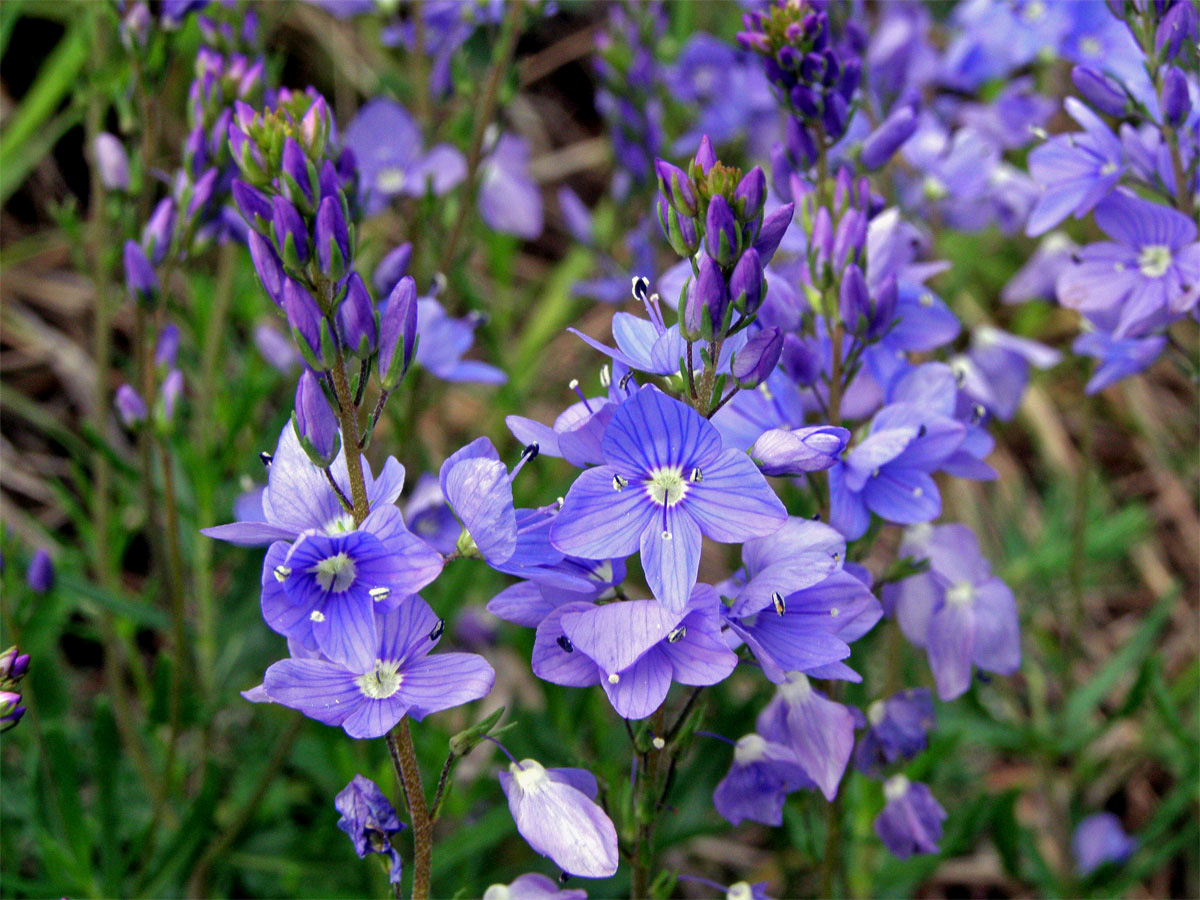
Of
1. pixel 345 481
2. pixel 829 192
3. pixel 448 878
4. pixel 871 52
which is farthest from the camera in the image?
pixel 871 52

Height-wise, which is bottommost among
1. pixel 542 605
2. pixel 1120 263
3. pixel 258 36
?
pixel 542 605

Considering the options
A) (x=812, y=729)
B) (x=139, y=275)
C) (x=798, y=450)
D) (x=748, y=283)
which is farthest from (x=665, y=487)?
(x=139, y=275)

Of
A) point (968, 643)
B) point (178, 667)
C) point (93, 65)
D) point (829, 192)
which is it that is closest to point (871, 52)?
point (829, 192)

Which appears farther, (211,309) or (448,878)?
(211,309)

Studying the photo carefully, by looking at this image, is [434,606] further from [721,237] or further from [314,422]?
[721,237]

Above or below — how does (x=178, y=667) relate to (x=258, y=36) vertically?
below

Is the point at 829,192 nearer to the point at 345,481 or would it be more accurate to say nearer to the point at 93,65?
the point at 345,481
